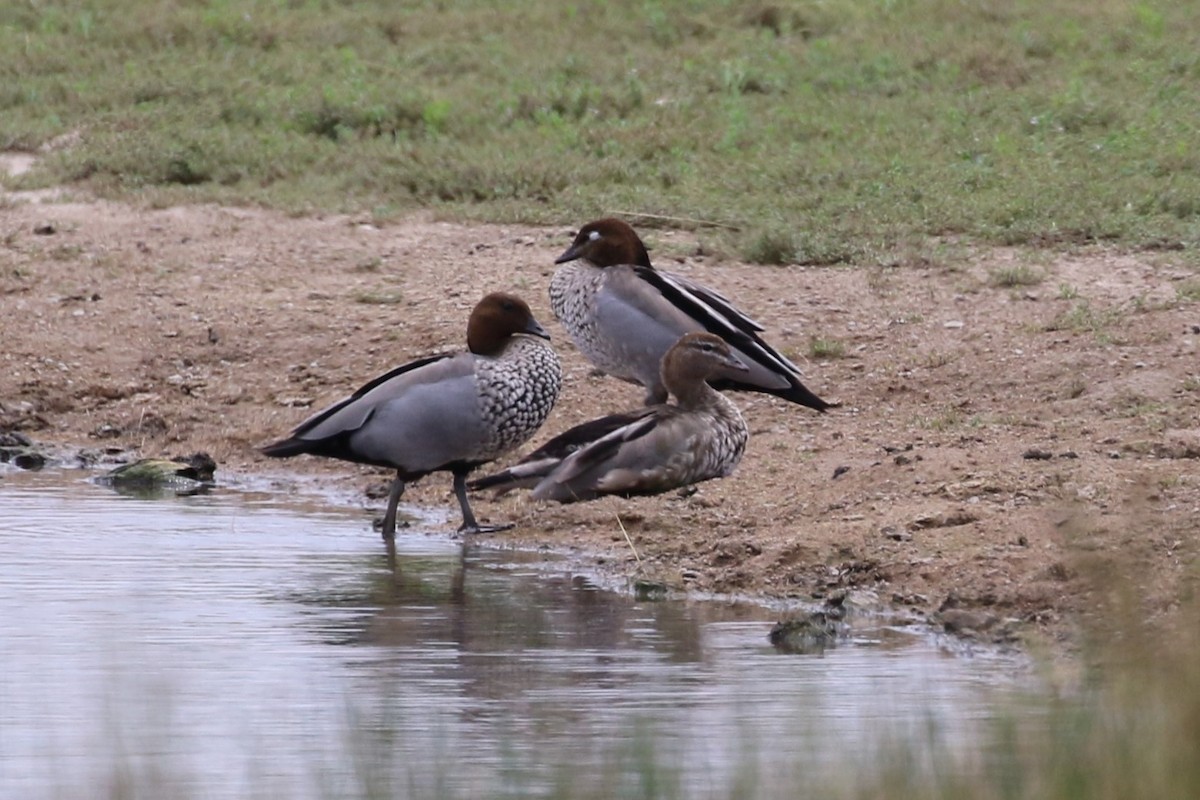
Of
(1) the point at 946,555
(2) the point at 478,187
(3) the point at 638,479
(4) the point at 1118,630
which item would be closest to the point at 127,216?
(2) the point at 478,187

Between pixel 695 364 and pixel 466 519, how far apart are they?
1140mm

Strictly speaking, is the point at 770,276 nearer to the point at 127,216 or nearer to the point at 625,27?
the point at 127,216

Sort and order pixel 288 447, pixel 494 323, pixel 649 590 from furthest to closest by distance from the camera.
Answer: pixel 494 323 → pixel 288 447 → pixel 649 590

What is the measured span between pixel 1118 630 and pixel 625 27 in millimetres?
13076

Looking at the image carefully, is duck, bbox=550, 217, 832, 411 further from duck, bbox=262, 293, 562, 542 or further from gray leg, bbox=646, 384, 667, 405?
duck, bbox=262, 293, 562, 542

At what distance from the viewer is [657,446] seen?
8.29 m

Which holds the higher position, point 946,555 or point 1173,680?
point 1173,680

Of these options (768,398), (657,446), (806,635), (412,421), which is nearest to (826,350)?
(768,398)

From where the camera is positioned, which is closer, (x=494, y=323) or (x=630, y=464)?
(x=630, y=464)

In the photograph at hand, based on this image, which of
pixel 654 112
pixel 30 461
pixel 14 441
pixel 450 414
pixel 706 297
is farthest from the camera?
pixel 654 112

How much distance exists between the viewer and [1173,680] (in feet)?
12.8

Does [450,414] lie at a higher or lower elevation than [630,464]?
higher

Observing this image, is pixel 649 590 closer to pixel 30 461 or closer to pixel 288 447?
pixel 288 447

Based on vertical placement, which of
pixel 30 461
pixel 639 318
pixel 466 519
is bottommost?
pixel 30 461
